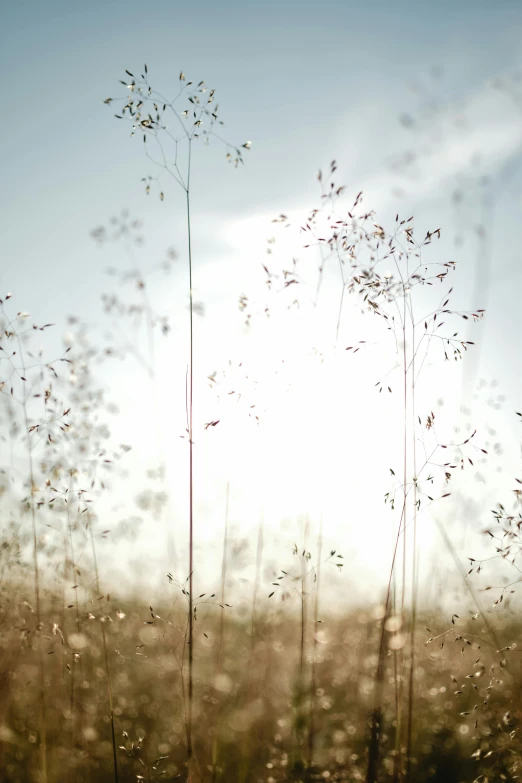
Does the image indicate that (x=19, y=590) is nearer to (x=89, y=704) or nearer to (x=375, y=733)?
(x=89, y=704)

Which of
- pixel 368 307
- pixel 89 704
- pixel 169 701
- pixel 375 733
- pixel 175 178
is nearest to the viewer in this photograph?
pixel 375 733

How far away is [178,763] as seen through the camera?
3.46 meters

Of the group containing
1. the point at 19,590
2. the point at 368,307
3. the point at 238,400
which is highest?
the point at 368,307

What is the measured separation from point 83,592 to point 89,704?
1300 millimetres

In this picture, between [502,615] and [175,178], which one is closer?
[175,178]

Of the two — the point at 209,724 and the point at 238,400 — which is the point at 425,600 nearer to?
the point at 209,724

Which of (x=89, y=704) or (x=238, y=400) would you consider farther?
(x=89, y=704)

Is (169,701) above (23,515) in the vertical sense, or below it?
below

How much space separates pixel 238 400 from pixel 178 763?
2.38 m

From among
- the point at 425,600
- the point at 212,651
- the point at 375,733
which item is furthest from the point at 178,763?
the point at 425,600

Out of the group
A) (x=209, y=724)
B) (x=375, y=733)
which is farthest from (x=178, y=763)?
(x=375, y=733)

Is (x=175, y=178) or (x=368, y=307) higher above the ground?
(x=175, y=178)

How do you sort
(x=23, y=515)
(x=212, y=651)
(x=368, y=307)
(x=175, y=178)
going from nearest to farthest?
(x=175, y=178), (x=368, y=307), (x=23, y=515), (x=212, y=651)

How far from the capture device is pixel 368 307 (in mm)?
3260
